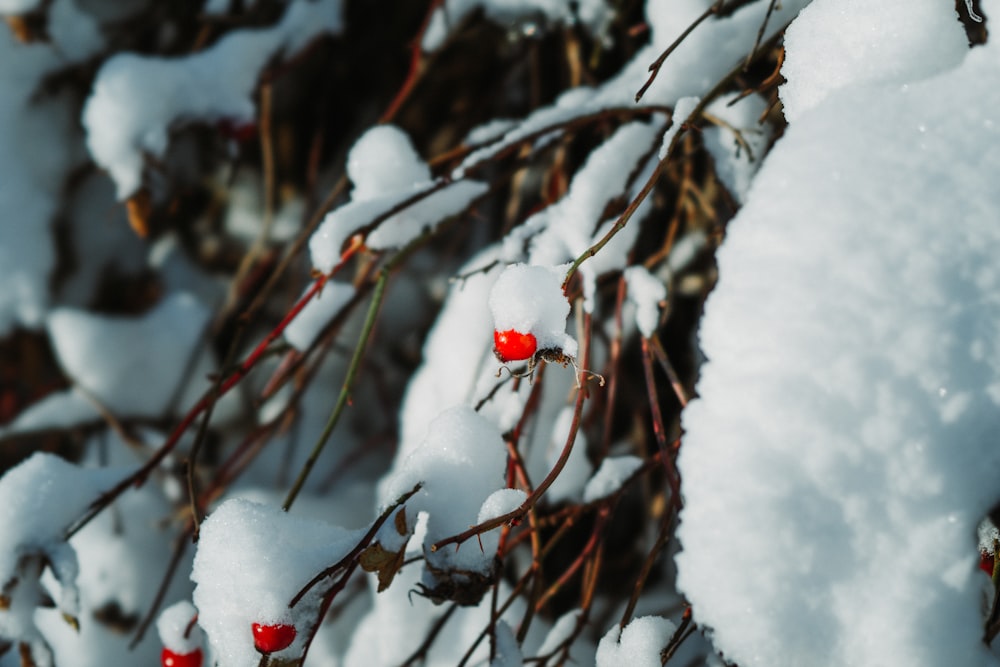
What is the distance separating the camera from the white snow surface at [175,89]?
113 cm

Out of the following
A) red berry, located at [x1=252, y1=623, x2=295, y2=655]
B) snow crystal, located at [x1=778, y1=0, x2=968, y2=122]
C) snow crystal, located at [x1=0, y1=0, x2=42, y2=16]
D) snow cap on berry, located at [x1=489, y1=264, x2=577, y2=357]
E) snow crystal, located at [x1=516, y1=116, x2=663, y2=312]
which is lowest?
red berry, located at [x1=252, y1=623, x2=295, y2=655]

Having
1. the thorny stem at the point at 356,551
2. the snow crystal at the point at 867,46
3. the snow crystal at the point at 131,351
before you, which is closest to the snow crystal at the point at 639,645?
the thorny stem at the point at 356,551

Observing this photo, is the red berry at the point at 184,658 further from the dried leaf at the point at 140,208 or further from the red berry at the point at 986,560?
the red berry at the point at 986,560

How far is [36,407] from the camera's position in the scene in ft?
4.43

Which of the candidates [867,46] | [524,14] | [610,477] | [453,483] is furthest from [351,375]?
[524,14]

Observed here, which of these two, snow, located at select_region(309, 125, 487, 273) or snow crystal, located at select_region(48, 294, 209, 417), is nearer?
snow, located at select_region(309, 125, 487, 273)

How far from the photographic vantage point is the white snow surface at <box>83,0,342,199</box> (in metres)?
1.13

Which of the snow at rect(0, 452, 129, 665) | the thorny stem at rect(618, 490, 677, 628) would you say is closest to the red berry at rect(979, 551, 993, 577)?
the thorny stem at rect(618, 490, 677, 628)

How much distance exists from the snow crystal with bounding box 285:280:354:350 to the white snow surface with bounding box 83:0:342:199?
0.37m

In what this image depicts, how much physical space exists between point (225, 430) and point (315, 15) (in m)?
0.76

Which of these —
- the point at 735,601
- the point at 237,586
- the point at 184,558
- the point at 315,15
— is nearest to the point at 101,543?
the point at 184,558

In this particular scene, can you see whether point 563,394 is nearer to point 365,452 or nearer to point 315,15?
point 365,452

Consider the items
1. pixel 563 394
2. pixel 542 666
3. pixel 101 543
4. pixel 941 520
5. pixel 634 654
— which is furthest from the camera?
pixel 101 543

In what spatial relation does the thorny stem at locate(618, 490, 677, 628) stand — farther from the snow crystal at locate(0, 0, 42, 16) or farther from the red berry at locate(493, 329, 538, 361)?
the snow crystal at locate(0, 0, 42, 16)
